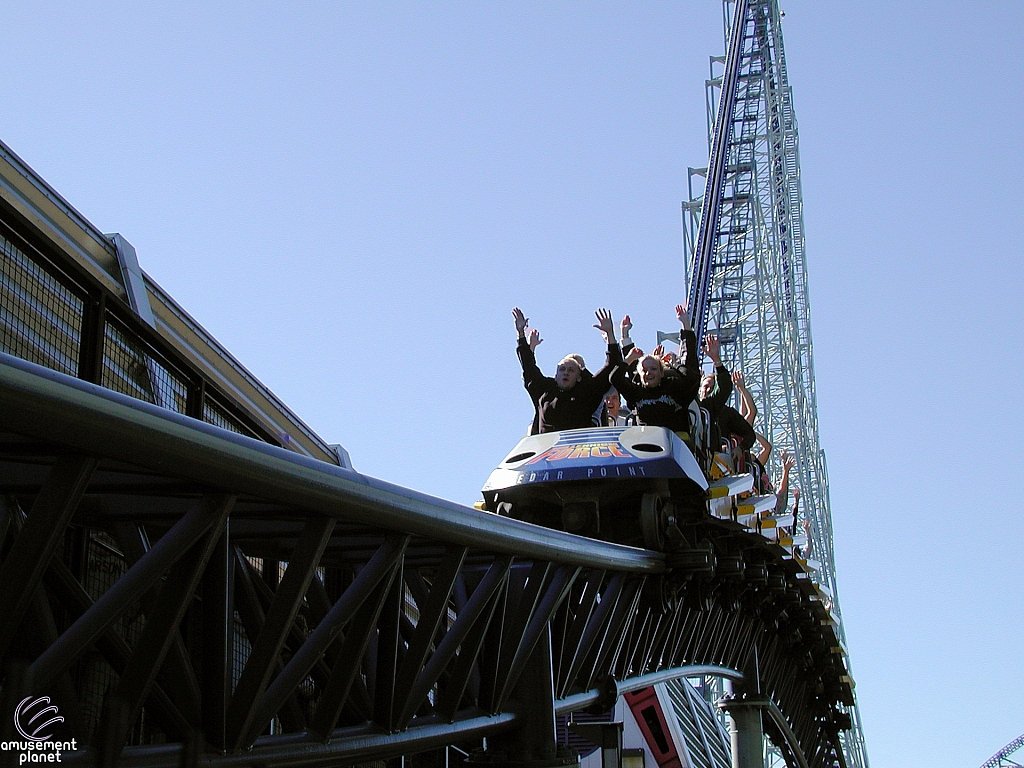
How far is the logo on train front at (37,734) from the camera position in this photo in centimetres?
360

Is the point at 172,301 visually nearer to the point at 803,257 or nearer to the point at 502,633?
the point at 502,633

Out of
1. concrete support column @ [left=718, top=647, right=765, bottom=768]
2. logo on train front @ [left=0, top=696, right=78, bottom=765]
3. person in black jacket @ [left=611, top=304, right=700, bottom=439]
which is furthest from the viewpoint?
concrete support column @ [left=718, top=647, right=765, bottom=768]

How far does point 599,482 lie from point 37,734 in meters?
5.58

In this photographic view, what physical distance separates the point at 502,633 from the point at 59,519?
353 centimetres

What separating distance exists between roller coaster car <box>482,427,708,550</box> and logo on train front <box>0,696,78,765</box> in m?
5.03

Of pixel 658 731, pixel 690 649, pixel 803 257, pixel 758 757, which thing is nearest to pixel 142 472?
pixel 690 649

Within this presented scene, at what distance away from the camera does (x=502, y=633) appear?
6754mm

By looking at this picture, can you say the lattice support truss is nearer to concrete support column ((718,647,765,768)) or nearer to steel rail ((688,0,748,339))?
steel rail ((688,0,748,339))

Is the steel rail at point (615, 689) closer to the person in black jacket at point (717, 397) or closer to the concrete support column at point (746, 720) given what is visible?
the person in black jacket at point (717, 397)

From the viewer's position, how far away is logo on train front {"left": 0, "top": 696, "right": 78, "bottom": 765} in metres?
3.60

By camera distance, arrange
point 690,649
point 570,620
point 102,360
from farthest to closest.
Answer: point 690,649 → point 570,620 → point 102,360

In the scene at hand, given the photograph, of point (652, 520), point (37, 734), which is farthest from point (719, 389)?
point (37, 734)

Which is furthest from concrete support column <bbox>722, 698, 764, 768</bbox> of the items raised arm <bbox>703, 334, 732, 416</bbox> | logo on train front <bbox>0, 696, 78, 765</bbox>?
logo on train front <bbox>0, 696, 78, 765</bbox>

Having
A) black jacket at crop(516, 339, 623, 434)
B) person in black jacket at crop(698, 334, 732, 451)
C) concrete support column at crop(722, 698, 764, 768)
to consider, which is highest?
person in black jacket at crop(698, 334, 732, 451)
